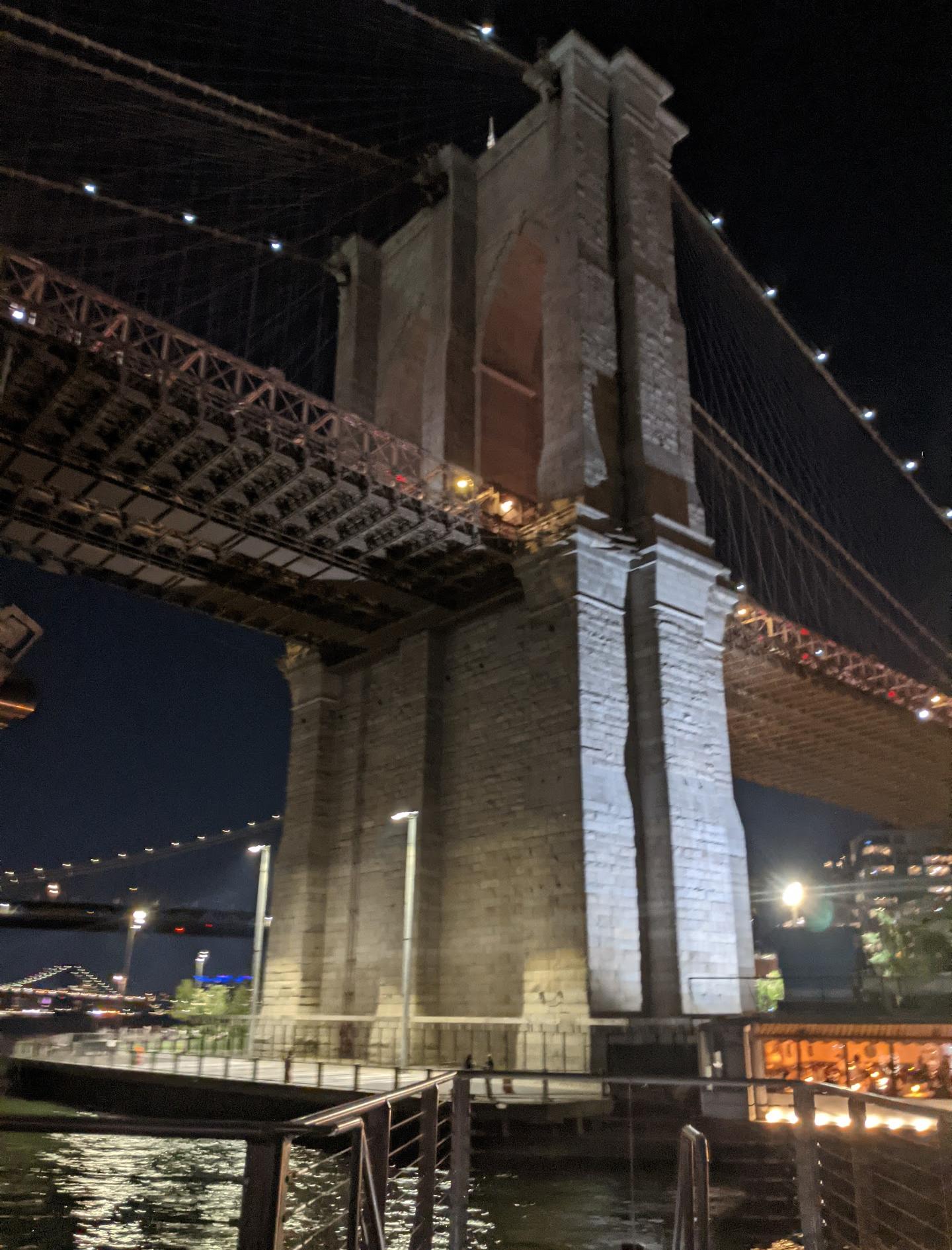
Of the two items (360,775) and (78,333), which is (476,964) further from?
(78,333)

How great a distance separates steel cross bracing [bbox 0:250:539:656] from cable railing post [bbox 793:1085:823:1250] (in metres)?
16.7

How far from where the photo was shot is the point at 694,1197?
5227mm

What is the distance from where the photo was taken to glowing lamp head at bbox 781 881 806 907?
23505mm

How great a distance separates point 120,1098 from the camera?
19641mm

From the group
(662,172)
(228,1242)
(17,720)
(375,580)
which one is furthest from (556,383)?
(228,1242)

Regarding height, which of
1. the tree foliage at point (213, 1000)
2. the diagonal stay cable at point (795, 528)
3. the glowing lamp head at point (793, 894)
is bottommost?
the tree foliage at point (213, 1000)

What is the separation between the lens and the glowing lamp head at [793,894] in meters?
23.5

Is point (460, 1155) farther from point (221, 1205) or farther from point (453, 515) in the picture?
point (453, 515)

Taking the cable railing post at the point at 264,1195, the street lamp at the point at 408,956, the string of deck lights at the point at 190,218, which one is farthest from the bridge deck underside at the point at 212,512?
the cable railing post at the point at 264,1195

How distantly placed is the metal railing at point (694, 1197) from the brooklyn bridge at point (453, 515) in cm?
1384

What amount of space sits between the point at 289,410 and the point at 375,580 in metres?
5.82

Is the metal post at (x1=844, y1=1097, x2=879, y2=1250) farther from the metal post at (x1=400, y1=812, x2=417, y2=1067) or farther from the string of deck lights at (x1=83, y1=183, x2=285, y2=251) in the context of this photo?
the string of deck lights at (x1=83, y1=183, x2=285, y2=251)

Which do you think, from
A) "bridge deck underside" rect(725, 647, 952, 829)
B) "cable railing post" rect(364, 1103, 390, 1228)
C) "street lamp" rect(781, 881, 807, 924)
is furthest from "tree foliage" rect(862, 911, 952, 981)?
"cable railing post" rect(364, 1103, 390, 1228)

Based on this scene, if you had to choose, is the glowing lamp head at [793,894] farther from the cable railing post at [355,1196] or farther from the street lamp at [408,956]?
the cable railing post at [355,1196]
